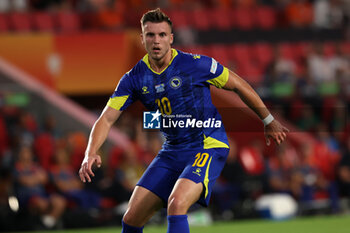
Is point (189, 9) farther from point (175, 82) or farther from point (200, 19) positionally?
point (175, 82)

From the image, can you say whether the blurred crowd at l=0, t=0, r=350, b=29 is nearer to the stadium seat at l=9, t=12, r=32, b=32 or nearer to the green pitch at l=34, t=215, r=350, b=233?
the stadium seat at l=9, t=12, r=32, b=32

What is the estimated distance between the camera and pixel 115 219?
1096 centimetres

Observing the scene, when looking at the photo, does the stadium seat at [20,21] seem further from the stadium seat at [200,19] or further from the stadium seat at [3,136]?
the stadium seat at [200,19]

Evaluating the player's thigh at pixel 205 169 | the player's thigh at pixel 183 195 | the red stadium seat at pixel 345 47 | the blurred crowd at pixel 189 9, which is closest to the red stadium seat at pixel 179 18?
the blurred crowd at pixel 189 9

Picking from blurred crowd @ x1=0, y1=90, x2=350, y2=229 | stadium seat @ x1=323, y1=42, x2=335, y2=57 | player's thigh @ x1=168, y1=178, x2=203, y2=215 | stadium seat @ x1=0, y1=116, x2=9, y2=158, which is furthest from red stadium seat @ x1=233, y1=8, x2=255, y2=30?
player's thigh @ x1=168, y1=178, x2=203, y2=215

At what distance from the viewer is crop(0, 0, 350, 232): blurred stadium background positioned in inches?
425

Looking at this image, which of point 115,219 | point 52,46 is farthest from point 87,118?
point 115,219

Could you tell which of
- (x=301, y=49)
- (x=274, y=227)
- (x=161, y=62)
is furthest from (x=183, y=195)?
(x=301, y=49)

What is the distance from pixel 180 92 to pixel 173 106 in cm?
12

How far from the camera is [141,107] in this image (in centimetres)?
1430

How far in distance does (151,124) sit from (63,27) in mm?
10183

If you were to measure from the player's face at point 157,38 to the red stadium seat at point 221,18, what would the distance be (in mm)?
12074

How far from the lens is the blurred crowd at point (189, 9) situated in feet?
50.4

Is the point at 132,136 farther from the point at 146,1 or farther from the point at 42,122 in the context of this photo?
the point at 146,1
